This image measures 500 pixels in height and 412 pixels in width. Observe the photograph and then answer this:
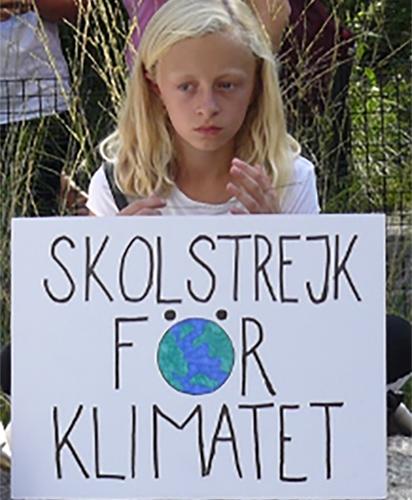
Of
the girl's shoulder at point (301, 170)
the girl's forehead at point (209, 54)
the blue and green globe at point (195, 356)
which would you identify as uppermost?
the girl's forehead at point (209, 54)

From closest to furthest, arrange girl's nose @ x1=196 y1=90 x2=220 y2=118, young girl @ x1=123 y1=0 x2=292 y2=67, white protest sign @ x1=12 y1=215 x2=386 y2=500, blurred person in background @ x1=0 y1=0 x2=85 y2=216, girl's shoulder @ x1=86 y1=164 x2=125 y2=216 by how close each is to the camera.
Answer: white protest sign @ x1=12 y1=215 x2=386 y2=500 → girl's nose @ x1=196 y1=90 x2=220 y2=118 → girl's shoulder @ x1=86 y1=164 x2=125 y2=216 → young girl @ x1=123 y1=0 x2=292 y2=67 → blurred person in background @ x1=0 y1=0 x2=85 y2=216

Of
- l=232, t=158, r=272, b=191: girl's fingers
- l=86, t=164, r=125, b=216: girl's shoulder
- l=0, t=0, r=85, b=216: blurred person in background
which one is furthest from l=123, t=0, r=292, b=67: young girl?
l=232, t=158, r=272, b=191: girl's fingers

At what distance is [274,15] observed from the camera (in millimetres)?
2912

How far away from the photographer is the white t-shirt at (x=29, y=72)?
3189 millimetres

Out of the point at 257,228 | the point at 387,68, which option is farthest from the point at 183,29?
the point at 387,68

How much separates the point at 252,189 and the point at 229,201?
14 cm

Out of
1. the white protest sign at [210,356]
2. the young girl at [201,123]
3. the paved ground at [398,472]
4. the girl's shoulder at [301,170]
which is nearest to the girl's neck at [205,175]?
the young girl at [201,123]

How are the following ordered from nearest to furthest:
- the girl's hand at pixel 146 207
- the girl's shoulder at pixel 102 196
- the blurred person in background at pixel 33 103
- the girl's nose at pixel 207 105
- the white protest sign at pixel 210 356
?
the white protest sign at pixel 210 356, the girl's hand at pixel 146 207, the girl's nose at pixel 207 105, the girl's shoulder at pixel 102 196, the blurred person in background at pixel 33 103

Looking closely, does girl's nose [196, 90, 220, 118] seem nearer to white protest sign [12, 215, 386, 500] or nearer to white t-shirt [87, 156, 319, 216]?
white t-shirt [87, 156, 319, 216]

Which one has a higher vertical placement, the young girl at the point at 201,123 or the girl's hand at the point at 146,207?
the young girl at the point at 201,123

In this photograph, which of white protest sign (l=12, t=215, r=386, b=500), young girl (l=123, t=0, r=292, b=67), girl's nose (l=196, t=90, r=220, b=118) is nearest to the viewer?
white protest sign (l=12, t=215, r=386, b=500)

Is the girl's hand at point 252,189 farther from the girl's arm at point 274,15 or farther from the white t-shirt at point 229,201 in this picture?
the girl's arm at point 274,15

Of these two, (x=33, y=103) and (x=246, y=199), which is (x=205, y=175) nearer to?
(x=246, y=199)

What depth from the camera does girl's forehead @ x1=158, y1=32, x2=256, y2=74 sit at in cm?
245
